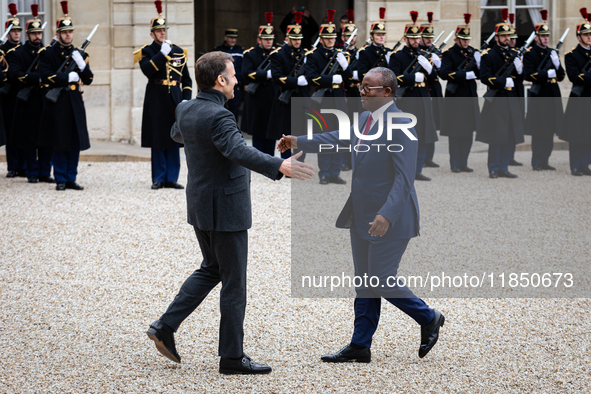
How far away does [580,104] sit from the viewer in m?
10.7

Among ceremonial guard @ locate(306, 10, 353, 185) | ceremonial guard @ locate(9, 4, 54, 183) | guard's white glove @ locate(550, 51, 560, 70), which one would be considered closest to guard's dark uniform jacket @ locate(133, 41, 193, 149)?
ceremonial guard @ locate(9, 4, 54, 183)

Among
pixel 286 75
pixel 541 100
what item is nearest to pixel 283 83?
pixel 286 75

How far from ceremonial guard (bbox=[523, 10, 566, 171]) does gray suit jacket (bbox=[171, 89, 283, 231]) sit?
7985 mm

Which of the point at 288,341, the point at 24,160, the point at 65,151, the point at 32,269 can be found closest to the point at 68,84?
the point at 65,151

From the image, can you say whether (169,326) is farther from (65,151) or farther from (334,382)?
(65,151)

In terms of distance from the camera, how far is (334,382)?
365 centimetres

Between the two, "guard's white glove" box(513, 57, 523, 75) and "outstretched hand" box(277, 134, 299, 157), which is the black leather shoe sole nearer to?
"outstretched hand" box(277, 134, 299, 157)

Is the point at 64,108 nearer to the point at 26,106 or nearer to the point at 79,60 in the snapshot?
the point at 79,60

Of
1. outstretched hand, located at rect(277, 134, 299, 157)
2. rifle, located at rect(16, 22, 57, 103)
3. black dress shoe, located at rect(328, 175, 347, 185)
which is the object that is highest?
rifle, located at rect(16, 22, 57, 103)

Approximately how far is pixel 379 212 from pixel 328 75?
6497 millimetres

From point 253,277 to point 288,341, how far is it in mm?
1314

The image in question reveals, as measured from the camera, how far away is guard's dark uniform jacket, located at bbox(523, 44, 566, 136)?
35.8ft

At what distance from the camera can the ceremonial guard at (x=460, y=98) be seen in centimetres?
1078

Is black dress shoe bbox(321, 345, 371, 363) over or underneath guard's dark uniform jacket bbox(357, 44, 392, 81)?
underneath
